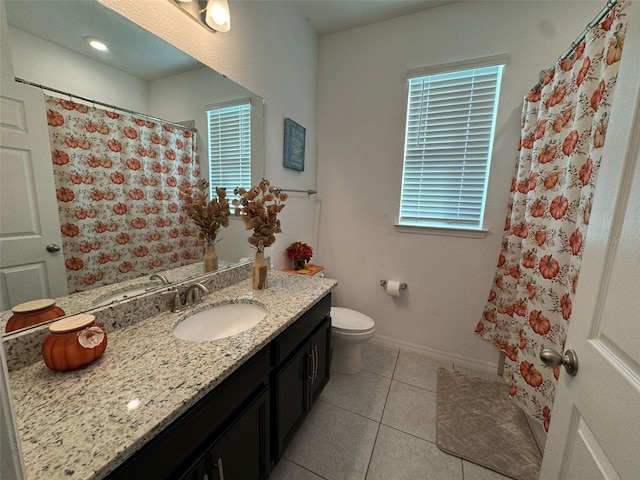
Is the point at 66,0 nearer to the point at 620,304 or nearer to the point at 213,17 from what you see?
the point at 213,17

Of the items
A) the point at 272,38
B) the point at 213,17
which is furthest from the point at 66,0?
the point at 272,38

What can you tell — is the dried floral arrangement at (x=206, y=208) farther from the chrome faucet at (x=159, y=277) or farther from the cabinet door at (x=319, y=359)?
the cabinet door at (x=319, y=359)

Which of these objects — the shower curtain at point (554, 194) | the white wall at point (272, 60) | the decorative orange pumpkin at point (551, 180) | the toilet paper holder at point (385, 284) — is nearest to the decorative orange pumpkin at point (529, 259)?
the shower curtain at point (554, 194)

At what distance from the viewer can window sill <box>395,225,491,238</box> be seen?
1958 millimetres

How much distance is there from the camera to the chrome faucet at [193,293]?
1151mm

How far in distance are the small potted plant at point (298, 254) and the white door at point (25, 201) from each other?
4.75 ft

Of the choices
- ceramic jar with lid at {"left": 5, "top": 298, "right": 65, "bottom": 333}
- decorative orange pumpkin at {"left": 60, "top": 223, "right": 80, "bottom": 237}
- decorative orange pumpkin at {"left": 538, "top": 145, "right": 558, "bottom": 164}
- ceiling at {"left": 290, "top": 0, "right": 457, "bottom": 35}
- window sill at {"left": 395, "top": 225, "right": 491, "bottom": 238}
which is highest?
ceiling at {"left": 290, "top": 0, "right": 457, "bottom": 35}

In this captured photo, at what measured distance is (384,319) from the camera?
2.38 m

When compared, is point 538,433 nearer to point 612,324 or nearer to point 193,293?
point 612,324

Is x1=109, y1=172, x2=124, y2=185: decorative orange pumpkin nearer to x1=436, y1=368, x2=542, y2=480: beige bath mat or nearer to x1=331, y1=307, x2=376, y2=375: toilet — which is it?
x1=331, y1=307, x2=376, y2=375: toilet

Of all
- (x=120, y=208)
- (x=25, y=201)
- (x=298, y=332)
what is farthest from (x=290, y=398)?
(x=25, y=201)

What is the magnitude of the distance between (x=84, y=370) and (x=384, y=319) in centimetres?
212

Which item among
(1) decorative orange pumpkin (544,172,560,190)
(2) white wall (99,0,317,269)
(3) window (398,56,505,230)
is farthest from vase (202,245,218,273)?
(1) decorative orange pumpkin (544,172,560,190)

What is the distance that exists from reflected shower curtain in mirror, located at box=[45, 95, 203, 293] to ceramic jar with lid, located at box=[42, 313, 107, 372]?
0.21m
